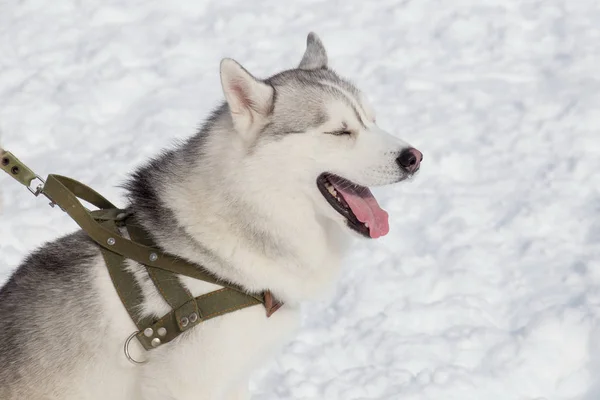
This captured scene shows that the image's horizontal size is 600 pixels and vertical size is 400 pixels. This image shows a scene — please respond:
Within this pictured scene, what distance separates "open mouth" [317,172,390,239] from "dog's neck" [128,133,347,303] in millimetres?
138

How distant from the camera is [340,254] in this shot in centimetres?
358

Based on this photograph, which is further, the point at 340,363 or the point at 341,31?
Result: the point at 341,31

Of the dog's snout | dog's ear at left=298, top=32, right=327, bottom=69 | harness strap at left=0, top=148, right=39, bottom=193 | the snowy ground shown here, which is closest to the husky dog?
the dog's snout

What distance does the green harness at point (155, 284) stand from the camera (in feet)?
10.6

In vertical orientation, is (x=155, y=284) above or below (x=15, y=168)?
below

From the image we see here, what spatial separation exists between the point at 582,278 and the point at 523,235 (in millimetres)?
555

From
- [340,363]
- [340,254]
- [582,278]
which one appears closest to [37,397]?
[340,254]

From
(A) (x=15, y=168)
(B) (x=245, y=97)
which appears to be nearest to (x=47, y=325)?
(A) (x=15, y=168)

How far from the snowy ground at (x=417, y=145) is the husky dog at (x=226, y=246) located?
125cm

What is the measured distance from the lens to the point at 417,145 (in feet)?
21.4

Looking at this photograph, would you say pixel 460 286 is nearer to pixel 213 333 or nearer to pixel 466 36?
pixel 213 333

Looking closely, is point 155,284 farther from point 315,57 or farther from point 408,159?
point 315,57

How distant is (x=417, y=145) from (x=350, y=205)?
3.30 m

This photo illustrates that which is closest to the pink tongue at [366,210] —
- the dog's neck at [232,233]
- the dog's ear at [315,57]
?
the dog's neck at [232,233]
